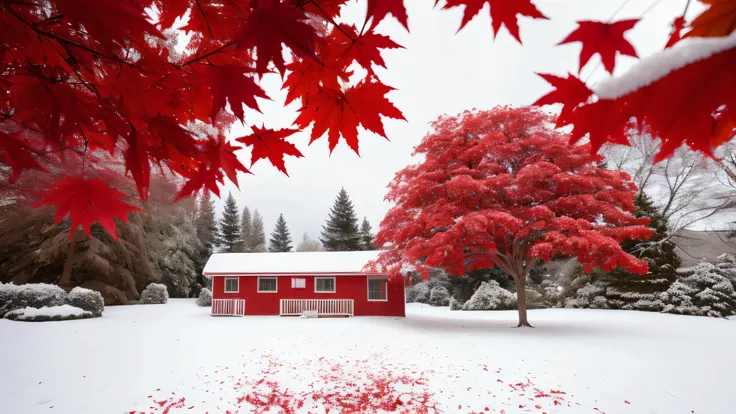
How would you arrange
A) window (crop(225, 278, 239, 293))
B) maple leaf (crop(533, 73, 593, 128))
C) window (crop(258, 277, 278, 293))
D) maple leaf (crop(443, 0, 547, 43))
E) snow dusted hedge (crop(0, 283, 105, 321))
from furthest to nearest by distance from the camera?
window (crop(225, 278, 239, 293))
window (crop(258, 277, 278, 293))
snow dusted hedge (crop(0, 283, 105, 321))
maple leaf (crop(443, 0, 547, 43))
maple leaf (crop(533, 73, 593, 128))

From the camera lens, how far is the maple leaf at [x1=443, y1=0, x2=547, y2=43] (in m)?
0.93

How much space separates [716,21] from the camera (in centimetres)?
54

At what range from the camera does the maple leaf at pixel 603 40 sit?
824 mm

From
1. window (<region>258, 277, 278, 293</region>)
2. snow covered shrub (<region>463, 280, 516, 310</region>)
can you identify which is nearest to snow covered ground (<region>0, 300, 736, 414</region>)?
window (<region>258, 277, 278, 293</region>)

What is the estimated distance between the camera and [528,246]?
38.3ft

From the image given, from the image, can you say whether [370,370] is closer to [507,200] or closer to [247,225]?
[507,200]

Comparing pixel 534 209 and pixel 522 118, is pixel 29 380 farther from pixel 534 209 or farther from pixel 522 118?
pixel 522 118

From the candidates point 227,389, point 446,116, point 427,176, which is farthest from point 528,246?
point 227,389

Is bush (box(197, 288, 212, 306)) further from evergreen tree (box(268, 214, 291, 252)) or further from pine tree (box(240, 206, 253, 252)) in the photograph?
pine tree (box(240, 206, 253, 252))

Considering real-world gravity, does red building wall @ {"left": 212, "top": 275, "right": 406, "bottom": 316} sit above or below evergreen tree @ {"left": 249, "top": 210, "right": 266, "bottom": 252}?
below

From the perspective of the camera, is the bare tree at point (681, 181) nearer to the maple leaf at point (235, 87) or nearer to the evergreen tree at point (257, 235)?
the maple leaf at point (235, 87)

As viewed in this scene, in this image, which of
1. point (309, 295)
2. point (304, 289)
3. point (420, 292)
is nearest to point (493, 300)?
point (420, 292)

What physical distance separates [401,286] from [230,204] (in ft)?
89.7

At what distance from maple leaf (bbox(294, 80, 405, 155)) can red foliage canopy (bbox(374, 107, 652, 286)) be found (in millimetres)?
7982
